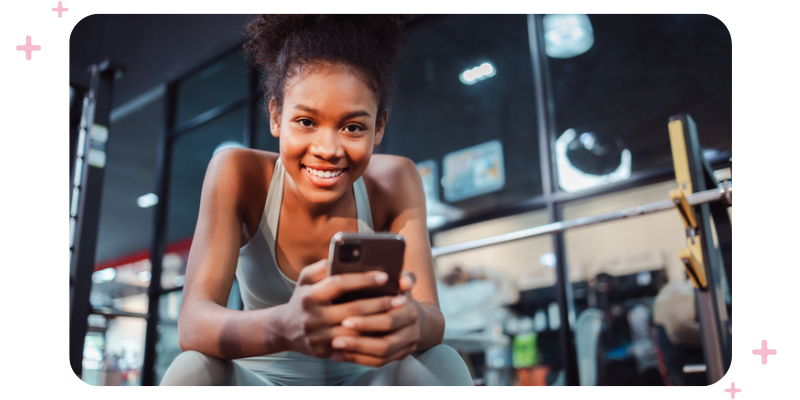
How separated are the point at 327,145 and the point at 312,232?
8.5 inches

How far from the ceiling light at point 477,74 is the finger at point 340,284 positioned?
129 inches

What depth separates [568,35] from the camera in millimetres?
2934

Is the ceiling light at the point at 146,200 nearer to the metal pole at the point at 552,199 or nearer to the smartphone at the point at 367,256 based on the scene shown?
the metal pole at the point at 552,199

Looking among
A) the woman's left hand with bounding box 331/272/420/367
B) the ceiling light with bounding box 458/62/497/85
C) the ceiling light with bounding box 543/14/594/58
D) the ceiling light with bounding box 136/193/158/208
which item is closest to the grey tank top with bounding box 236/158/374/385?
the woman's left hand with bounding box 331/272/420/367

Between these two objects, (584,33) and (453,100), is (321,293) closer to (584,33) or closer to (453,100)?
(584,33)

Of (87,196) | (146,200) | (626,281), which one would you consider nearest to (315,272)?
(87,196)

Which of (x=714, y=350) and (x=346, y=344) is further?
(x=714, y=350)

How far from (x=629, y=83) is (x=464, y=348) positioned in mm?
1648

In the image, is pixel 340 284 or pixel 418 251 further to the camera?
pixel 418 251

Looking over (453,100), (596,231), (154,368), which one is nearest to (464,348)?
(596,231)

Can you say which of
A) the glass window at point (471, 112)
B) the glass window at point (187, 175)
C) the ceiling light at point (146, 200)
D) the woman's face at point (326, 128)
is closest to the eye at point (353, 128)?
the woman's face at point (326, 128)

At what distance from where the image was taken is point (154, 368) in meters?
3.50

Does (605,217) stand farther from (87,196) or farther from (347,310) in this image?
(87,196)
